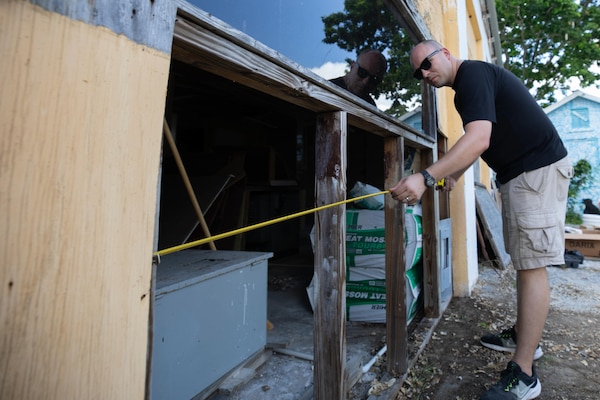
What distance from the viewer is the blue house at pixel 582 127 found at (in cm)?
1401

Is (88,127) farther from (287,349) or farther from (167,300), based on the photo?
(287,349)

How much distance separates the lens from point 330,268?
5.43 ft

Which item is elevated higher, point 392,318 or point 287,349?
point 392,318

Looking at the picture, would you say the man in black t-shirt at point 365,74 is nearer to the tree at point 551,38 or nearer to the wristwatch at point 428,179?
the wristwatch at point 428,179

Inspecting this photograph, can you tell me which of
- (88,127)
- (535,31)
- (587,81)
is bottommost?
(88,127)

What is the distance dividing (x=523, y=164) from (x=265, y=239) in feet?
12.6

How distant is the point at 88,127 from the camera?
0.64 m

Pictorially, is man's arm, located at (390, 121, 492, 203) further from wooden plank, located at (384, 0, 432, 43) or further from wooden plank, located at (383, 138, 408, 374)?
wooden plank, located at (384, 0, 432, 43)

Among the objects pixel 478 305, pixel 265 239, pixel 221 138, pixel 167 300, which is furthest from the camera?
pixel 221 138

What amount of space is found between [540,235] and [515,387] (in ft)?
2.92

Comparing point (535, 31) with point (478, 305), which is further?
point (535, 31)

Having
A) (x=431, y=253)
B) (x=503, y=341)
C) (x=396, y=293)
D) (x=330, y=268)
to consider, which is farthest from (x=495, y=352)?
(x=330, y=268)

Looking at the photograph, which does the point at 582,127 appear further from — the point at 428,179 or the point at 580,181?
the point at 428,179

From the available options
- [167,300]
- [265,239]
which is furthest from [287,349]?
[265,239]
